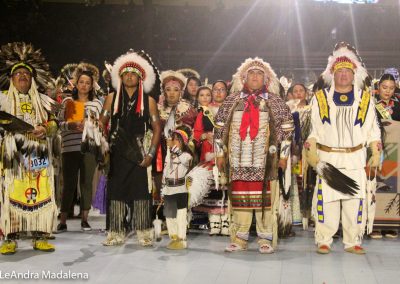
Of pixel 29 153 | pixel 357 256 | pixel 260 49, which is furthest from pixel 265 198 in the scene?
pixel 260 49

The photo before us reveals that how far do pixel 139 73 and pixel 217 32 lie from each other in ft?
31.2

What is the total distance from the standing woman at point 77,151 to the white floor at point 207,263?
80 cm

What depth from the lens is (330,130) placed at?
538 centimetres

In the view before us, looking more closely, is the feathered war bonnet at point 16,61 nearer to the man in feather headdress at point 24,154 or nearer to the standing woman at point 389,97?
the man in feather headdress at point 24,154

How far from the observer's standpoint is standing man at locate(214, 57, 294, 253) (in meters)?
5.45

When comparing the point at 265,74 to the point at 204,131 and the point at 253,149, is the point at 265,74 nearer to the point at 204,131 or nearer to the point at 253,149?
the point at 253,149

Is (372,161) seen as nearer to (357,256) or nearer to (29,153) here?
(357,256)

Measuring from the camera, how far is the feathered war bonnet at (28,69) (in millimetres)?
5422

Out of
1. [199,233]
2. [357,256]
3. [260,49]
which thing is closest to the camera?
[357,256]

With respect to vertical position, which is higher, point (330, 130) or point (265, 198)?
point (330, 130)

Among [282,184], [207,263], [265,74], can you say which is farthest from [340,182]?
[207,263]

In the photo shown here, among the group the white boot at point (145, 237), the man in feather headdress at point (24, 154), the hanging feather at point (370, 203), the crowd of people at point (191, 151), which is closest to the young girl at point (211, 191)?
the crowd of people at point (191, 151)

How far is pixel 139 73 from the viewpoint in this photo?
5.83 meters

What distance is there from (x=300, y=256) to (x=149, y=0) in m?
10.8
